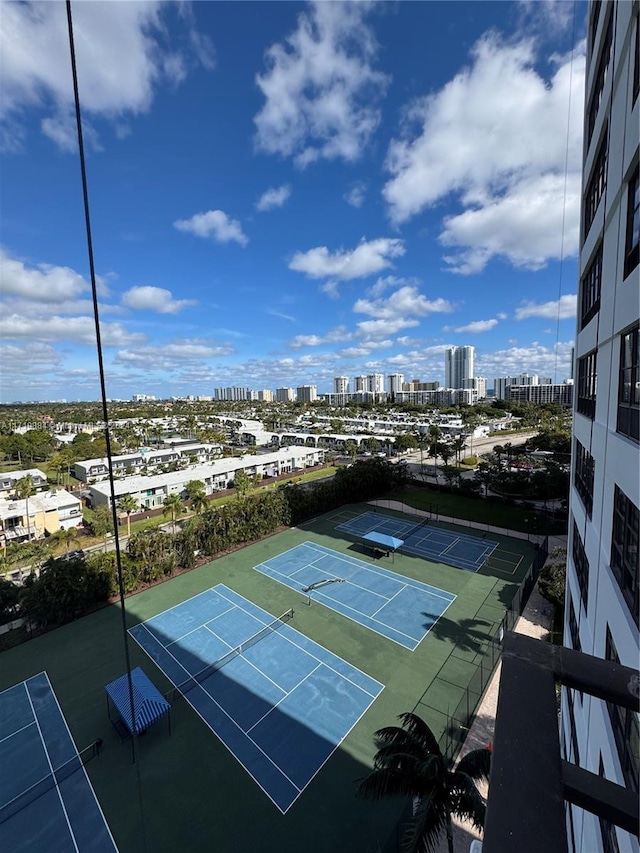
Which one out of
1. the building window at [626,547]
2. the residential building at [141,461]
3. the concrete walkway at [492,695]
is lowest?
the concrete walkway at [492,695]

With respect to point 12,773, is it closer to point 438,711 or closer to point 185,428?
point 438,711

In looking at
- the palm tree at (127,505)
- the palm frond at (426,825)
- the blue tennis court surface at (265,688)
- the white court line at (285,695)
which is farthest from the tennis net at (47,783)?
the palm tree at (127,505)

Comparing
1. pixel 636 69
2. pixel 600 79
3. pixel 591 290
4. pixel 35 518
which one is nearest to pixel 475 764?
pixel 591 290

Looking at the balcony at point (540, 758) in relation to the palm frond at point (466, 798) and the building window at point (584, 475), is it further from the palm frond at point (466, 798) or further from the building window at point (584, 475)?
the building window at point (584, 475)

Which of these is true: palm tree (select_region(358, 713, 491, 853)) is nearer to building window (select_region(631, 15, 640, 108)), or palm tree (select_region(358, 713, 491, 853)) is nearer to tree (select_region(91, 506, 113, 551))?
building window (select_region(631, 15, 640, 108))

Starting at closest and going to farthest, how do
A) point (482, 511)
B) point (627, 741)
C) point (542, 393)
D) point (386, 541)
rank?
point (627, 741) → point (386, 541) → point (482, 511) → point (542, 393)

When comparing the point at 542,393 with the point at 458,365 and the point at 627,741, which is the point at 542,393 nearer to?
the point at 458,365
